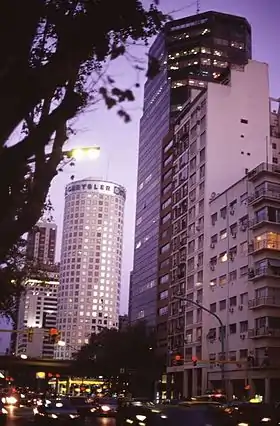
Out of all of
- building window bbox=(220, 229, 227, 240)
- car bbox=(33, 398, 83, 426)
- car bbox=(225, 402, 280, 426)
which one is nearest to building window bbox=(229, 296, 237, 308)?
building window bbox=(220, 229, 227, 240)

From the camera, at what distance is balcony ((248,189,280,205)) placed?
6006cm

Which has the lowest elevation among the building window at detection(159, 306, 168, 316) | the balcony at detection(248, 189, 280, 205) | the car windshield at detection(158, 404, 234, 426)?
the car windshield at detection(158, 404, 234, 426)

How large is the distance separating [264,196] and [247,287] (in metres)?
9.26

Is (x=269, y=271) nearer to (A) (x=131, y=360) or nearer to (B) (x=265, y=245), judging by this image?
(B) (x=265, y=245)

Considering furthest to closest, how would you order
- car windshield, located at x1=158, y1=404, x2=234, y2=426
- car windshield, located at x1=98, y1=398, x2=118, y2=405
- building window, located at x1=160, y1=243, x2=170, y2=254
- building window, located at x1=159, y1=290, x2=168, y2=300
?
building window, located at x1=160, y1=243, x2=170, y2=254 < building window, located at x1=159, y1=290, x2=168, y2=300 < car windshield, located at x1=98, y1=398, x2=118, y2=405 < car windshield, located at x1=158, y1=404, x2=234, y2=426

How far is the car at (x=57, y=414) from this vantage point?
87.8 feet

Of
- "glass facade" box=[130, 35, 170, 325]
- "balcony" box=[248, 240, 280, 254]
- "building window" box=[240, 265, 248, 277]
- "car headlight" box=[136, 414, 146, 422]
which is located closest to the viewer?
"car headlight" box=[136, 414, 146, 422]

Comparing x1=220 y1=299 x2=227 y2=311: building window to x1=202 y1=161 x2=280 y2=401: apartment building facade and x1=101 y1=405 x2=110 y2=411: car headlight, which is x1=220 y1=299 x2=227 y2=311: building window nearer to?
x1=202 y1=161 x2=280 y2=401: apartment building facade

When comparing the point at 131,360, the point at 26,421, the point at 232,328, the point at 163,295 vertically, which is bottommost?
the point at 26,421

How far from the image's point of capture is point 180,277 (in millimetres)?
82188

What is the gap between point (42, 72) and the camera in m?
7.67

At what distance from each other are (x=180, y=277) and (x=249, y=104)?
24866 millimetres

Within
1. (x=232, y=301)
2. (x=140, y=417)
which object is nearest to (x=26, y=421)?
(x=140, y=417)

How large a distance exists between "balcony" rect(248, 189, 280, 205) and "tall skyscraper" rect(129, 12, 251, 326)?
3963 cm
